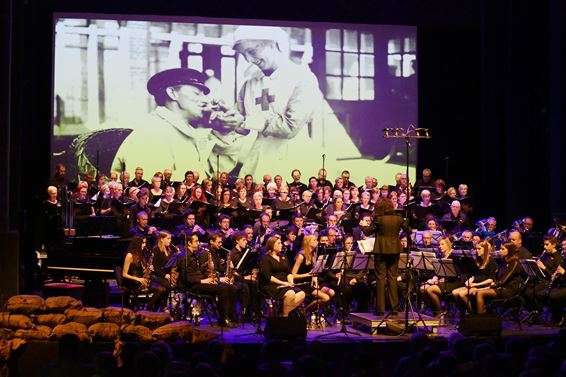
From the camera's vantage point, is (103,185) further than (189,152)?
No

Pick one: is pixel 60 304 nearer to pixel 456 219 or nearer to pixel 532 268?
pixel 532 268

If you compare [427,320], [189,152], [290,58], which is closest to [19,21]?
[189,152]

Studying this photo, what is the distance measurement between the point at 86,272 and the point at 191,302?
1.48 meters

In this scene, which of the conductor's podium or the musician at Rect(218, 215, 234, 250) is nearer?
the conductor's podium

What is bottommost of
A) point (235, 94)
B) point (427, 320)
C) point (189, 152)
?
point (427, 320)

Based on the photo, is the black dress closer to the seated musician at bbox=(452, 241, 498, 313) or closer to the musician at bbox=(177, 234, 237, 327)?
the musician at bbox=(177, 234, 237, 327)

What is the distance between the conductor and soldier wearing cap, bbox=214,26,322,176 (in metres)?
6.89

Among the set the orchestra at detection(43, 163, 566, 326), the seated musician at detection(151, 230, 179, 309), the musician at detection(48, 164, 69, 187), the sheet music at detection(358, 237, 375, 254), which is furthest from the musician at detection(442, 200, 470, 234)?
the musician at detection(48, 164, 69, 187)

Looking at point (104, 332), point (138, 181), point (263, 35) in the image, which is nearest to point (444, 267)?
point (104, 332)

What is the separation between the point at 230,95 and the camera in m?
18.7

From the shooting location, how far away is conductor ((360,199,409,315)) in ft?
39.0

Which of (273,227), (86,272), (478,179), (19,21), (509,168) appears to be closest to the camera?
(86,272)

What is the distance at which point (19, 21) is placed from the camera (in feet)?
51.8

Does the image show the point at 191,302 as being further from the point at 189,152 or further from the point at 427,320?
the point at 189,152
